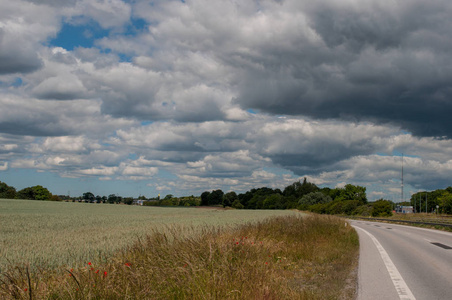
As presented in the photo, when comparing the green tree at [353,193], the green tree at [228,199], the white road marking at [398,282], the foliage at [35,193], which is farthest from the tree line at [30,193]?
the white road marking at [398,282]

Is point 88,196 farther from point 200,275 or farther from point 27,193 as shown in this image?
point 200,275

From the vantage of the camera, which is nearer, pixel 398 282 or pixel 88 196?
pixel 398 282

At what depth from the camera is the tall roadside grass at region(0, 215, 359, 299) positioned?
6.32 meters

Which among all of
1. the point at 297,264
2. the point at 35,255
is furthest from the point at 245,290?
the point at 35,255

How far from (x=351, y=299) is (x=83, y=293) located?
17.3 ft

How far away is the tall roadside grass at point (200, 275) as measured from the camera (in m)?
6.32

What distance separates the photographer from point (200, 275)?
24.4ft

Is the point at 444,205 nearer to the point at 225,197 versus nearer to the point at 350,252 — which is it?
the point at 225,197

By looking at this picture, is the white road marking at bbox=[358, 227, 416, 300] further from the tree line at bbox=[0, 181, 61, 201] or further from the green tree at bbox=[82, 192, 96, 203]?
the green tree at bbox=[82, 192, 96, 203]

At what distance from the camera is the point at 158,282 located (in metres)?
7.25

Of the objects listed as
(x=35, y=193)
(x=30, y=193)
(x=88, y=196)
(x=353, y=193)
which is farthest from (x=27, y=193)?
(x=353, y=193)

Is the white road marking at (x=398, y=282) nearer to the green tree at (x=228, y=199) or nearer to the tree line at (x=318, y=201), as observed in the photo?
the tree line at (x=318, y=201)

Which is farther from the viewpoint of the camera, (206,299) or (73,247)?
(73,247)

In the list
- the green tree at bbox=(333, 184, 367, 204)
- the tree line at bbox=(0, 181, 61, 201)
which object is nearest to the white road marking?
the tree line at bbox=(0, 181, 61, 201)
